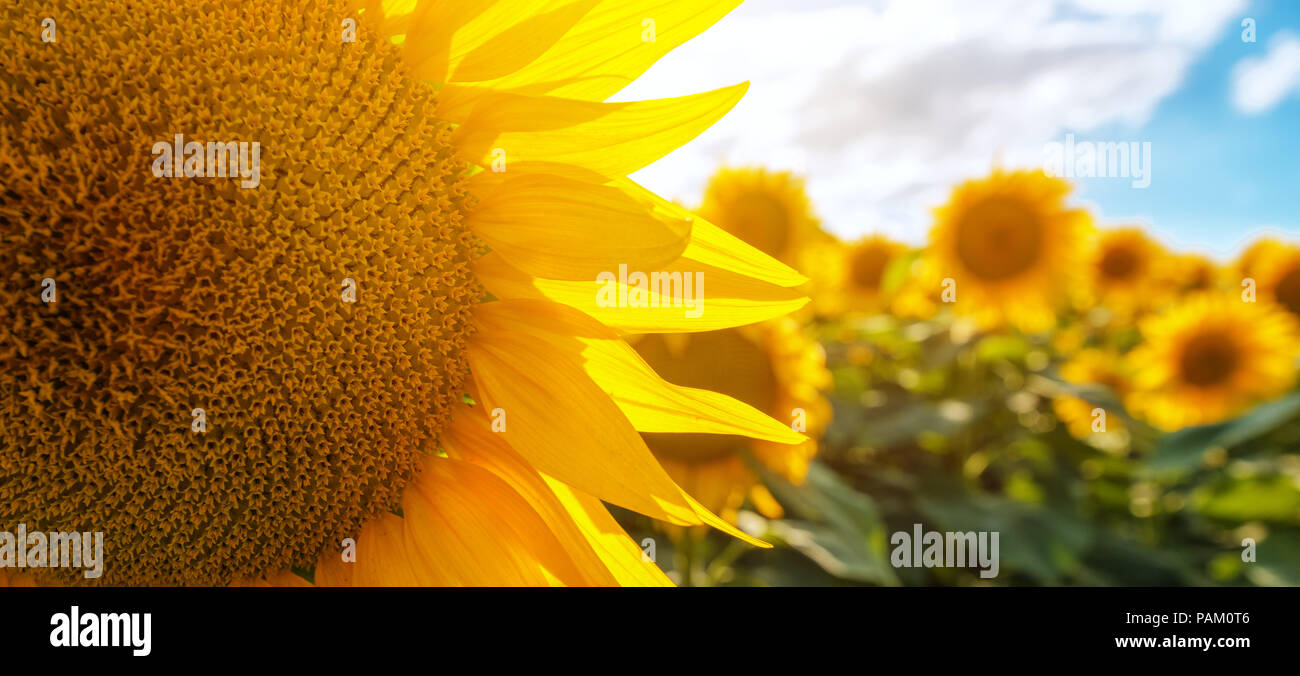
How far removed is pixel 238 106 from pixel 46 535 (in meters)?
0.46

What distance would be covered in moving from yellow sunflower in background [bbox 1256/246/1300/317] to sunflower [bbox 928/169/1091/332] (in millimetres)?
1497

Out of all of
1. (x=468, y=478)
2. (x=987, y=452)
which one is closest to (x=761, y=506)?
(x=468, y=478)

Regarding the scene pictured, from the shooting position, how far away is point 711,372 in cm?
195

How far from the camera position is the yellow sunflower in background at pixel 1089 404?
422 cm

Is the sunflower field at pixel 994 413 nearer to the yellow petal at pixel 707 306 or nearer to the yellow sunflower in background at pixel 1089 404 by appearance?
the yellow sunflower in background at pixel 1089 404

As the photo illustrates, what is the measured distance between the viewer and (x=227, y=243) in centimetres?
71

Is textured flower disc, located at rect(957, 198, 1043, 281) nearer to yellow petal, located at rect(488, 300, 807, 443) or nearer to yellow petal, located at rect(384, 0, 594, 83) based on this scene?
yellow petal, located at rect(488, 300, 807, 443)

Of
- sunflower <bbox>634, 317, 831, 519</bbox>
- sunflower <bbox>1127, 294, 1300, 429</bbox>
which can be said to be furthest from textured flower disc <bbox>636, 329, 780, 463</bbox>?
sunflower <bbox>1127, 294, 1300, 429</bbox>

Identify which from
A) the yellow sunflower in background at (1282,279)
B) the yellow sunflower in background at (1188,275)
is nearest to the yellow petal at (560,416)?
the yellow sunflower in background at (1282,279)

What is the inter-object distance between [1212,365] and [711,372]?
340 cm

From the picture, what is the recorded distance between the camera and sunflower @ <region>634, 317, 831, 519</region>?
1.87 m

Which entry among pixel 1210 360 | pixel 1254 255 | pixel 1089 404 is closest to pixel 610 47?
pixel 1089 404

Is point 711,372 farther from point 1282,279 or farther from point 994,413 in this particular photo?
point 1282,279
